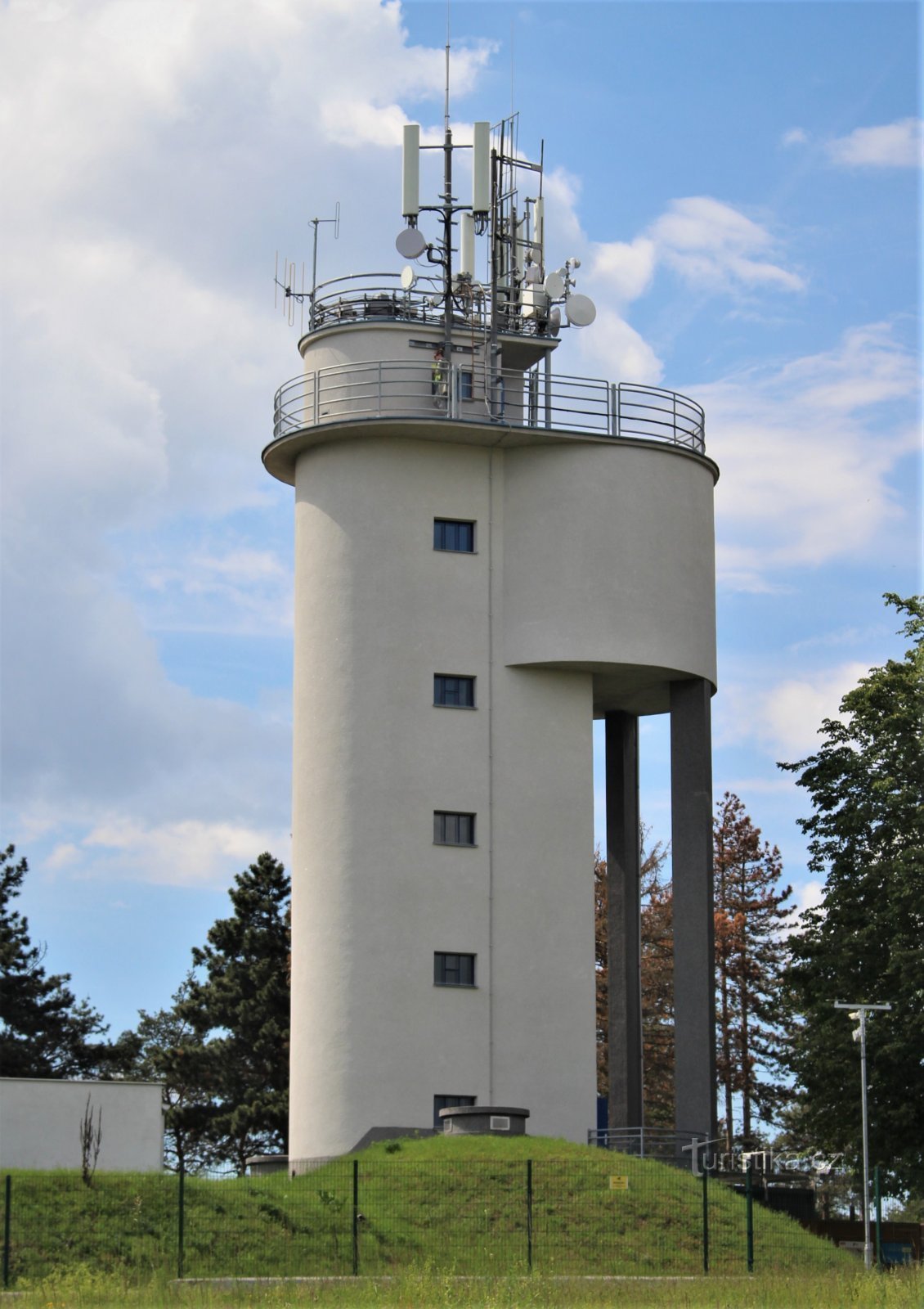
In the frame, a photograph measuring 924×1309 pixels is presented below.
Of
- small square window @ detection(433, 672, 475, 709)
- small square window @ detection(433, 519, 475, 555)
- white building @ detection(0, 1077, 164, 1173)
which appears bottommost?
white building @ detection(0, 1077, 164, 1173)

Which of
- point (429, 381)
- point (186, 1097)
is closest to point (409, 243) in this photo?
point (429, 381)

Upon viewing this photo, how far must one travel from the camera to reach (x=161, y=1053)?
65188 millimetres

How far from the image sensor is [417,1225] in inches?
1330

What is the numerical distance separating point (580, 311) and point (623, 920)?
14095mm

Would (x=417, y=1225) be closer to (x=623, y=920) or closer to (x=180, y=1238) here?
(x=180, y=1238)

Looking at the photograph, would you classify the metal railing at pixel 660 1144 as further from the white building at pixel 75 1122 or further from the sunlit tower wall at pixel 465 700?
the white building at pixel 75 1122

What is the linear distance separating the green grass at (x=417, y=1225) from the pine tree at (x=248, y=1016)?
24695 mm

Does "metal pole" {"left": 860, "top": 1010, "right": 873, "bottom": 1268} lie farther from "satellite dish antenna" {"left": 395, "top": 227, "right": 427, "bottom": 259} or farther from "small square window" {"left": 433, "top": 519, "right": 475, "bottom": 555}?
"satellite dish antenna" {"left": 395, "top": 227, "right": 427, "bottom": 259}

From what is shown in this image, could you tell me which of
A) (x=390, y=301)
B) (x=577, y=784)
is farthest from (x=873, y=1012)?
(x=390, y=301)

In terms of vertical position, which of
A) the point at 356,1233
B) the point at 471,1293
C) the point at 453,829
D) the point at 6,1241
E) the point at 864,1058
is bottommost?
the point at 471,1293

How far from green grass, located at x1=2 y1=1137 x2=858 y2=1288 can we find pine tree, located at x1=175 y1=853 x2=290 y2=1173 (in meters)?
24.7

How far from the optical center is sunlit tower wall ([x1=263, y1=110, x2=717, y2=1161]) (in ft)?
138

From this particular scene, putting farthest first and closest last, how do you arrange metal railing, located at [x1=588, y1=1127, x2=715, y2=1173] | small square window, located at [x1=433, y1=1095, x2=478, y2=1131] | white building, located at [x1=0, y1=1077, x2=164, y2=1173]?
1. metal railing, located at [x1=588, y1=1127, x2=715, y2=1173]
2. small square window, located at [x1=433, y1=1095, x2=478, y2=1131]
3. white building, located at [x1=0, y1=1077, x2=164, y2=1173]

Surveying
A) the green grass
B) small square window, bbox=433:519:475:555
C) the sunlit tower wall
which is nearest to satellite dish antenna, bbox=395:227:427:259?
the sunlit tower wall
